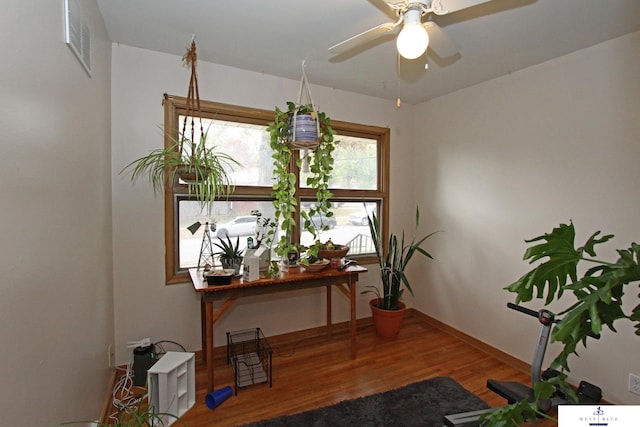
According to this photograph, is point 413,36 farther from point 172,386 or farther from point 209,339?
point 172,386

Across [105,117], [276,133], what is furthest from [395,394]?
[105,117]

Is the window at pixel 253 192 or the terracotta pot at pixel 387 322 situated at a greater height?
the window at pixel 253 192

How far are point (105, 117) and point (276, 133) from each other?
3.82 feet

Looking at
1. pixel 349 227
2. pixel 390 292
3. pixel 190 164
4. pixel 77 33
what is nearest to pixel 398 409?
pixel 390 292

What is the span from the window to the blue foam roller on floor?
0.91 meters

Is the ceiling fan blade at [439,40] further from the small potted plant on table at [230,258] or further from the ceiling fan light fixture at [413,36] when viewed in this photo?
the small potted plant on table at [230,258]

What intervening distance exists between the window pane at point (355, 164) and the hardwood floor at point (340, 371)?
1547 millimetres

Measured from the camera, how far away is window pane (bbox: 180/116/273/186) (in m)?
2.68

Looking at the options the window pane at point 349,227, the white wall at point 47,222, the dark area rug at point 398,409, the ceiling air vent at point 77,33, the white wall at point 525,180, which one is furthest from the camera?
the window pane at point 349,227

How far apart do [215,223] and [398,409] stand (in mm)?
1979

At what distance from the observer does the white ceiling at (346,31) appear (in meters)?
1.81

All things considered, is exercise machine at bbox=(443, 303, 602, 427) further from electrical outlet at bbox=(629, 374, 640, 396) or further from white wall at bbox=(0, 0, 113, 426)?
white wall at bbox=(0, 0, 113, 426)

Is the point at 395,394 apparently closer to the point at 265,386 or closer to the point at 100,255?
the point at 265,386

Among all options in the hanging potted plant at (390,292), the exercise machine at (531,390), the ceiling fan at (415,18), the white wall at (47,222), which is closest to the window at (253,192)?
the hanging potted plant at (390,292)
